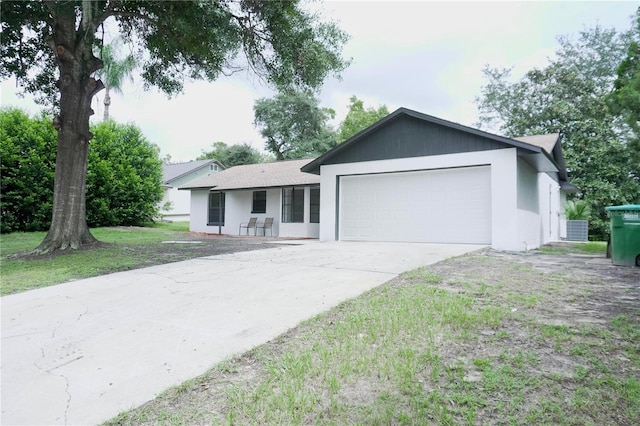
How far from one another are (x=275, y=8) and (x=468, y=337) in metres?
8.74

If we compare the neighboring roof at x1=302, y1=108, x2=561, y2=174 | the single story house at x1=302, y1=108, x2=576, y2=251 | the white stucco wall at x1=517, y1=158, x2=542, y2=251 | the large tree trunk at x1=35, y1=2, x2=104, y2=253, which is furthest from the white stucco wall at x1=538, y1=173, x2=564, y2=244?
the large tree trunk at x1=35, y1=2, x2=104, y2=253

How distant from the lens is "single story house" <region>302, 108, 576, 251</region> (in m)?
9.62

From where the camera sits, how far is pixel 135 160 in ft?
65.0

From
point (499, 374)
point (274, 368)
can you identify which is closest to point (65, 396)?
point (274, 368)

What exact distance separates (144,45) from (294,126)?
2531cm

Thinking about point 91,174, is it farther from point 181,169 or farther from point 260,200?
point 181,169

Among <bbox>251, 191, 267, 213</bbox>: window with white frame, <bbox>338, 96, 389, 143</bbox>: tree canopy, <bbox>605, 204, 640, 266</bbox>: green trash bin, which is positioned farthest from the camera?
<bbox>338, 96, 389, 143</bbox>: tree canopy

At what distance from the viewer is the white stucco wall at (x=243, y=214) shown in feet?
51.9

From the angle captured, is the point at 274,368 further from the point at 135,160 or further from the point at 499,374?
the point at 135,160

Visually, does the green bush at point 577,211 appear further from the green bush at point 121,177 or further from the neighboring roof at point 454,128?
the green bush at point 121,177

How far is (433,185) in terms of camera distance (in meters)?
10.9

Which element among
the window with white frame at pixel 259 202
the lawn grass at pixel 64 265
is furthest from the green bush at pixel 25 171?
the window with white frame at pixel 259 202

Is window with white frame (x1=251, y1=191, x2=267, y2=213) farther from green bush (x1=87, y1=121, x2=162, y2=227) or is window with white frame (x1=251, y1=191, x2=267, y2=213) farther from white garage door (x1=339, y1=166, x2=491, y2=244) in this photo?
green bush (x1=87, y1=121, x2=162, y2=227)

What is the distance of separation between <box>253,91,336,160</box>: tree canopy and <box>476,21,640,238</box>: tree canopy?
14.6 m
